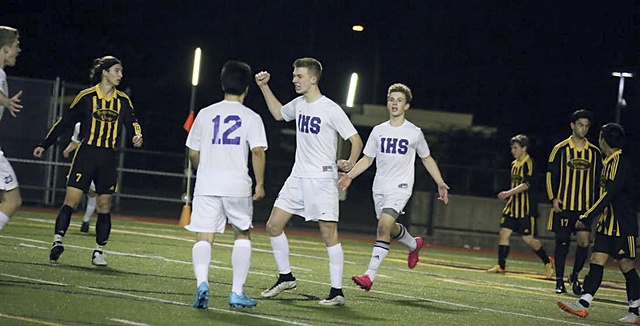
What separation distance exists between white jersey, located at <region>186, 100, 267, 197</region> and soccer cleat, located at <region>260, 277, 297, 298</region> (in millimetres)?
1555

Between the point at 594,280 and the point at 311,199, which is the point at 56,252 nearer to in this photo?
the point at 311,199

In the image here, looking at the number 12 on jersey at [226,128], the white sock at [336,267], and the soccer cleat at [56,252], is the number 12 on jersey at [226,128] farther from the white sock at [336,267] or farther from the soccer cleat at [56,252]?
the soccer cleat at [56,252]

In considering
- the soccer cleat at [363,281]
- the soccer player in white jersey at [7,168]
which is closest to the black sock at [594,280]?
the soccer cleat at [363,281]

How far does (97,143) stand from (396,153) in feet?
10.9

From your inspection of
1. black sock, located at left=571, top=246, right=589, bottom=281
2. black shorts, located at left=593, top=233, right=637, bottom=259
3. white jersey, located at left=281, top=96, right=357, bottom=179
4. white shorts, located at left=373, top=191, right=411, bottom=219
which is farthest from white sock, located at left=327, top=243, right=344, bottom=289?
black sock, located at left=571, top=246, right=589, bottom=281

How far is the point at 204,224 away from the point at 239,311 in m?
0.78

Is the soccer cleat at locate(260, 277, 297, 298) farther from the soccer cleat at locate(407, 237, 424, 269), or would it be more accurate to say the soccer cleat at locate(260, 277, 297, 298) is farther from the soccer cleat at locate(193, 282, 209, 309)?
the soccer cleat at locate(407, 237, 424, 269)

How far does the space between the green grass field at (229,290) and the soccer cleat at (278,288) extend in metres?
0.11

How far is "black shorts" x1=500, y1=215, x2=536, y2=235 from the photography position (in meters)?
18.0

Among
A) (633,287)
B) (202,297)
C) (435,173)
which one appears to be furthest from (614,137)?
(202,297)

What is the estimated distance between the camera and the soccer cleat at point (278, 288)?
38.3 ft

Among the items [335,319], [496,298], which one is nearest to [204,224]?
[335,319]

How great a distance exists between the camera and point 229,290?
39.3 feet

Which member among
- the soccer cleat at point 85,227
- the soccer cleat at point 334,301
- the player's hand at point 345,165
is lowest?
the soccer cleat at point 85,227
